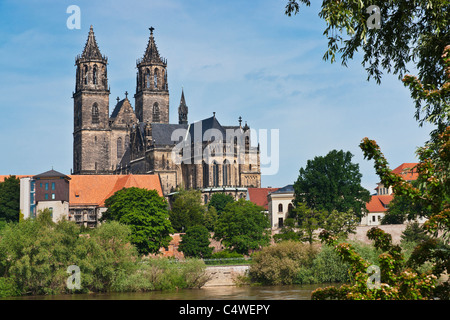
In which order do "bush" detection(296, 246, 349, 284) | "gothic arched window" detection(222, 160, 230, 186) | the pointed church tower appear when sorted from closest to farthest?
"bush" detection(296, 246, 349, 284) < "gothic arched window" detection(222, 160, 230, 186) < the pointed church tower

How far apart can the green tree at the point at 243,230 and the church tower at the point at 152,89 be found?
174 ft

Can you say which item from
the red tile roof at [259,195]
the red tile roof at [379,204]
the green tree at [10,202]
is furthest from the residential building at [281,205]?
the green tree at [10,202]

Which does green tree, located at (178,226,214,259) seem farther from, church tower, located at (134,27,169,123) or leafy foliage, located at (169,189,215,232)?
church tower, located at (134,27,169,123)

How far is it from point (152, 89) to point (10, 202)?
4552 centimetres

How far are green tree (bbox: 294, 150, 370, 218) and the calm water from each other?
887 inches

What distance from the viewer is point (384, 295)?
10.8 metres

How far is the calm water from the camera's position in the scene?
38.2 m

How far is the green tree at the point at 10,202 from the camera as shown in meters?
70.1

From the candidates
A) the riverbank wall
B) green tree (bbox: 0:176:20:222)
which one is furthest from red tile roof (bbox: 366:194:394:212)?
the riverbank wall

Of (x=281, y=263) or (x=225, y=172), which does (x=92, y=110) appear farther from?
(x=281, y=263)

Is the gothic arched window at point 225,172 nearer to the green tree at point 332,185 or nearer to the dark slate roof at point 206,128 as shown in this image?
the dark slate roof at point 206,128

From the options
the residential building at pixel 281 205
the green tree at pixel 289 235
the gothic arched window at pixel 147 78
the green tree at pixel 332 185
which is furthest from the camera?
the gothic arched window at pixel 147 78
